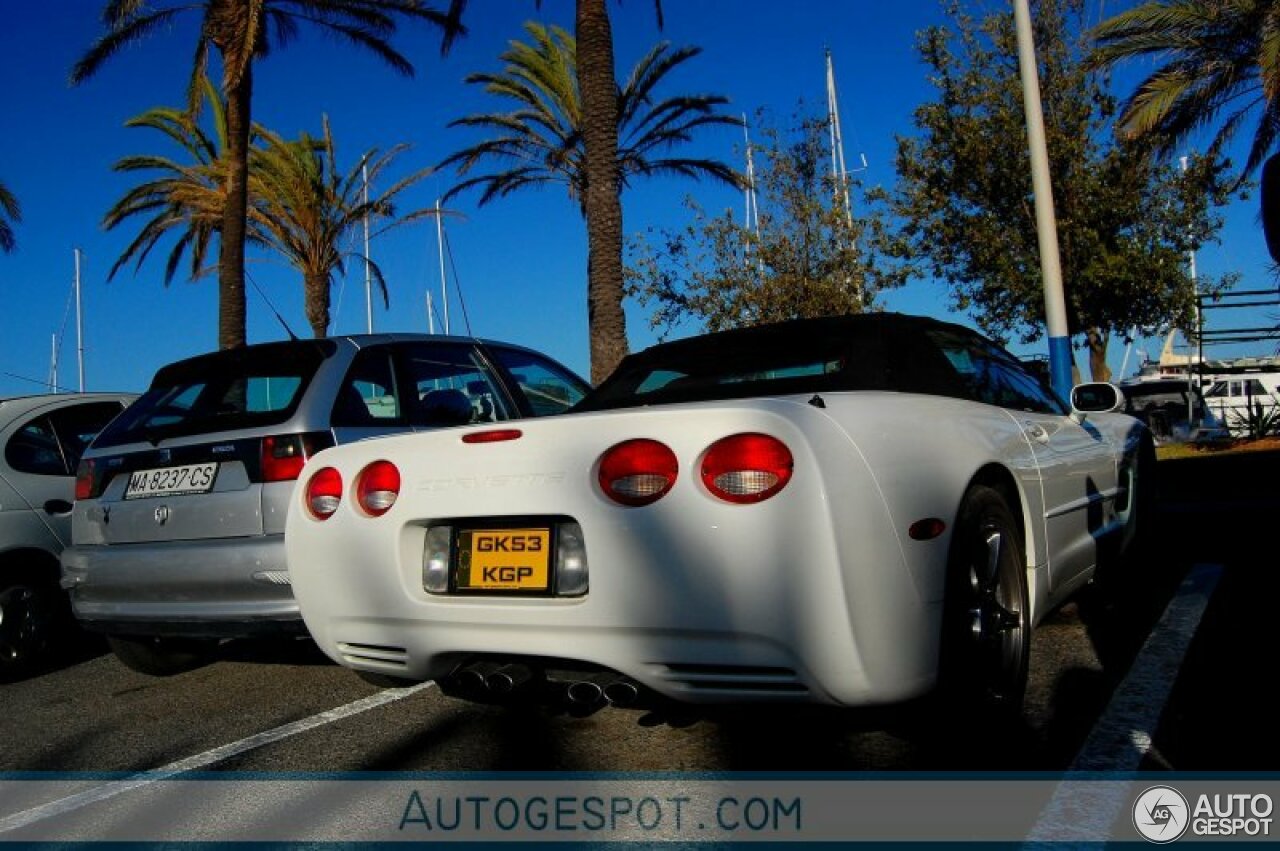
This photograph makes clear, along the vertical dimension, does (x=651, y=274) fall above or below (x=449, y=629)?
above

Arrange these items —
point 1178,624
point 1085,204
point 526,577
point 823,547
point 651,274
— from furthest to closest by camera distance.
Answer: point 651,274, point 1085,204, point 1178,624, point 526,577, point 823,547

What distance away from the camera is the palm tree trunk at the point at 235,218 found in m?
14.3

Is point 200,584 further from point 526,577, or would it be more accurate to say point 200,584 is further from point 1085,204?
point 1085,204

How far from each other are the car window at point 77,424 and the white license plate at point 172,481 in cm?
155

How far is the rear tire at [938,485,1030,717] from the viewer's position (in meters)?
2.72

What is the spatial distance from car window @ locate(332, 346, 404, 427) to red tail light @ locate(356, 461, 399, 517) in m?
1.16

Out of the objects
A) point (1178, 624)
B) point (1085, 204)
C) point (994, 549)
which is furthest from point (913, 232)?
point (994, 549)

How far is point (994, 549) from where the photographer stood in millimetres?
3053

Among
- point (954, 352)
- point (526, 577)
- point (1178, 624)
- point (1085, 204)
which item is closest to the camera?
point (526, 577)

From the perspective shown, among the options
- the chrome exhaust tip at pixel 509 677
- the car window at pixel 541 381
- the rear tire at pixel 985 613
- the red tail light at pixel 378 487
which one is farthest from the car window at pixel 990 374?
the car window at pixel 541 381

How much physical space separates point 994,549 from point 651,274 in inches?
732

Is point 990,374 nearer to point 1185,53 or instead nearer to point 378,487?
point 378,487

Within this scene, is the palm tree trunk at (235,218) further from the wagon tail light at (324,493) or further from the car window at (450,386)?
the wagon tail light at (324,493)

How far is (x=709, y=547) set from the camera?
8.09 feet
